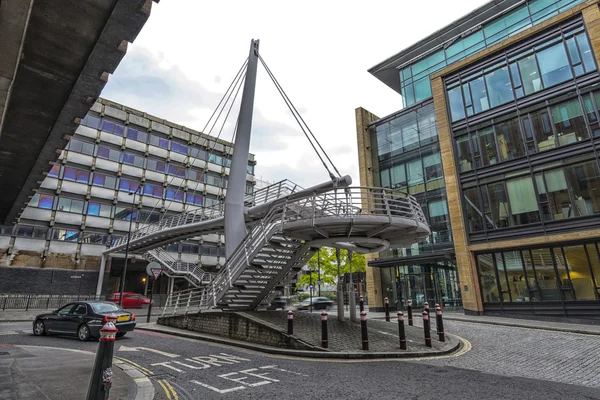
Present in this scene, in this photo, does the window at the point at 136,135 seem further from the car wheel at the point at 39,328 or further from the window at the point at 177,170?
the car wheel at the point at 39,328

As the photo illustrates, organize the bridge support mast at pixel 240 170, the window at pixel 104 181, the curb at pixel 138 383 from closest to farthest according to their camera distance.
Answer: the curb at pixel 138 383 → the bridge support mast at pixel 240 170 → the window at pixel 104 181

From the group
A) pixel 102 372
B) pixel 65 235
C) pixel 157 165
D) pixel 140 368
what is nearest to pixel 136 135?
pixel 157 165

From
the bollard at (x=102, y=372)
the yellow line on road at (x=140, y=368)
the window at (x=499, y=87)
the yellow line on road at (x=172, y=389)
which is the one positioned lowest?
the yellow line on road at (x=172, y=389)

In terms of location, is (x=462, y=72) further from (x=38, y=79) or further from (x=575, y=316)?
(x=38, y=79)

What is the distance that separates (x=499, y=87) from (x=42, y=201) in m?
44.1

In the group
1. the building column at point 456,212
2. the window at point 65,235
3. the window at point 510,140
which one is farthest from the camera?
the window at point 65,235

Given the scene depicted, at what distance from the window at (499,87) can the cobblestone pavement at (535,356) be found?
15795 millimetres

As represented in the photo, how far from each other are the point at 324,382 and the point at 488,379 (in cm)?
359

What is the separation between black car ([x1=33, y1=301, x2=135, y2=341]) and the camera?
12102 millimetres

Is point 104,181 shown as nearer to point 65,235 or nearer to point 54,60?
point 65,235

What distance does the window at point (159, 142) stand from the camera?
147ft

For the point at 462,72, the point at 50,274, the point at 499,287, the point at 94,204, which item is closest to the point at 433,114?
the point at 462,72

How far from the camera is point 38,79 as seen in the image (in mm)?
8047

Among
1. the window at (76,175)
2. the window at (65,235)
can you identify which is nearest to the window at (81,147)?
the window at (76,175)
